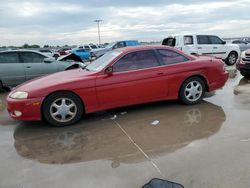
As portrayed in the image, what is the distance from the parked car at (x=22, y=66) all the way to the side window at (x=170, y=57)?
4.54 m

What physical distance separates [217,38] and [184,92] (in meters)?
8.93

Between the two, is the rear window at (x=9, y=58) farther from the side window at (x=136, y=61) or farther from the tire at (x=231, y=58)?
the tire at (x=231, y=58)

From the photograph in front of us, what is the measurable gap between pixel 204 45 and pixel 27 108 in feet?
34.2

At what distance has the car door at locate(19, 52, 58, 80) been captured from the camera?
927 cm

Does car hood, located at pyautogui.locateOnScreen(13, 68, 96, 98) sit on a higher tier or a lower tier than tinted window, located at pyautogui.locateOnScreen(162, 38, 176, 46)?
lower

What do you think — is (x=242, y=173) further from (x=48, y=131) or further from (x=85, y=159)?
(x=48, y=131)

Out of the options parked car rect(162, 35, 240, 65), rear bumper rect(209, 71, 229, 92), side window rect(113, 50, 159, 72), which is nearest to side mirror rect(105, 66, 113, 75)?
side window rect(113, 50, 159, 72)

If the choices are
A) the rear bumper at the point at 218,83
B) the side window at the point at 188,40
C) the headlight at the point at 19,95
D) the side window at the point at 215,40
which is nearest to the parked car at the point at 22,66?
the headlight at the point at 19,95

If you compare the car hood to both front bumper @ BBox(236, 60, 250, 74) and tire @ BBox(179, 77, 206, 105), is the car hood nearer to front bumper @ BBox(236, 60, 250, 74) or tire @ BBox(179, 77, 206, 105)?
tire @ BBox(179, 77, 206, 105)

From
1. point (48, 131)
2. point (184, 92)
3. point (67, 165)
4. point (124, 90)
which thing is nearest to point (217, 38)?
point (184, 92)

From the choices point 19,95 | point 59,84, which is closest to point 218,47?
point 59,84

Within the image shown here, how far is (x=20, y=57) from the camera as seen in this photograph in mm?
9383

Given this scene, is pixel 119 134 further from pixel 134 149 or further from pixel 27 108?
pixel 27 108

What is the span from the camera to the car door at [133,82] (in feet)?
18.0
